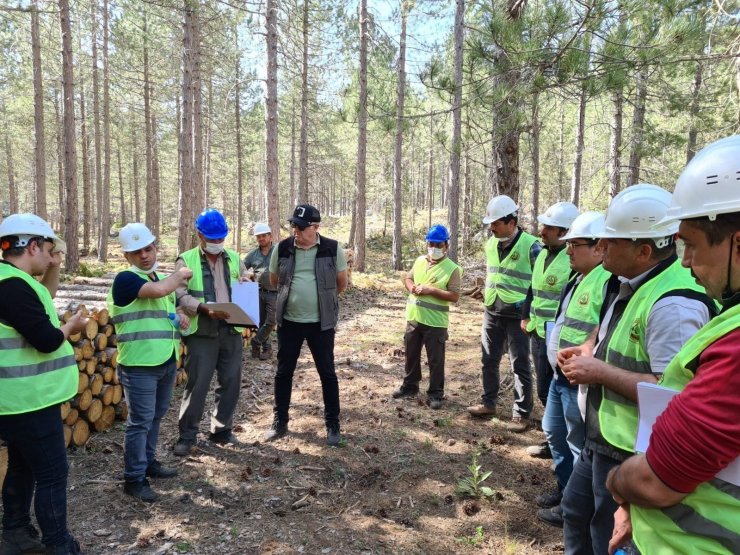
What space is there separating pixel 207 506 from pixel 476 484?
7.19 ft

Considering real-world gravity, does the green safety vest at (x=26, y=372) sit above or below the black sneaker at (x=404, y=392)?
above

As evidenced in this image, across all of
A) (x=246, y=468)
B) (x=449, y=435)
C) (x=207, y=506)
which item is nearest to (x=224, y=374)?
(x=246, y=468)

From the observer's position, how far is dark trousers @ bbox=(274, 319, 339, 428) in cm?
461

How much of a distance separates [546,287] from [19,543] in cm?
442

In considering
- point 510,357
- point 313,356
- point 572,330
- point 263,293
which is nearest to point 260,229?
point 263,293

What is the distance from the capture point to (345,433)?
4.94m

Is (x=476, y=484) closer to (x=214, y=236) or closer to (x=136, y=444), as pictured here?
(x=136, y=444)

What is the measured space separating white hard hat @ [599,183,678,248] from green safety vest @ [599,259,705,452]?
6.3 inches

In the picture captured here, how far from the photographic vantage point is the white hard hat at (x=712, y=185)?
3.97 feet

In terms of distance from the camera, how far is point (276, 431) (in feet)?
15.7

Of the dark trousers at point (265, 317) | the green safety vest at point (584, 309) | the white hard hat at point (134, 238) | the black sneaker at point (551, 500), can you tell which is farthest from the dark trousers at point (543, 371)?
the dark trousers at point (265, 317)

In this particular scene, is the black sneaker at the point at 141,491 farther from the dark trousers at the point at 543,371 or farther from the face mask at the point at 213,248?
the dark trousers at the point at 543,371

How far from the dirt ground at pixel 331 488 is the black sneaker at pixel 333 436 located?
0.07 m

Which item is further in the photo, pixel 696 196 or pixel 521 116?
pixel 521 116
